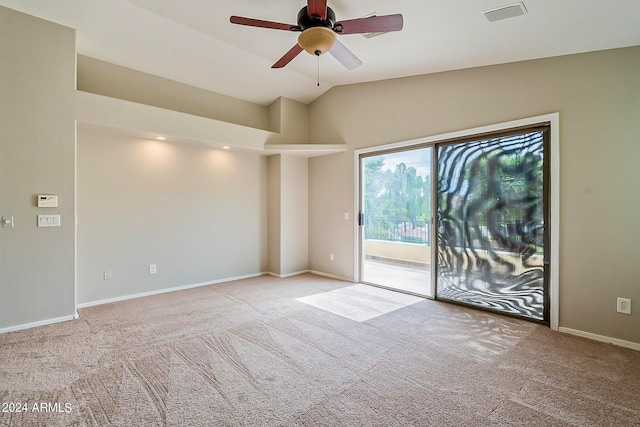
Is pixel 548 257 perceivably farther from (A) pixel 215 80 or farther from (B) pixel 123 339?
(A) pixel 215 80

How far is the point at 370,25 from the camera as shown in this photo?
2.41 m

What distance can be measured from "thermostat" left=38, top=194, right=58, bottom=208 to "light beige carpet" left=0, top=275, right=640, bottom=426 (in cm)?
134

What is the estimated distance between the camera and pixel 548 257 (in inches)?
129

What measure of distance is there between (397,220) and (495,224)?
1.43 m

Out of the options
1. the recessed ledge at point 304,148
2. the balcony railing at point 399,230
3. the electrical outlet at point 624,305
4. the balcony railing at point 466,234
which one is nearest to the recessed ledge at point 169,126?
the recessed ledge at point 304,148

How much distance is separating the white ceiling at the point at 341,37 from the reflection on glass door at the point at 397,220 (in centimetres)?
132

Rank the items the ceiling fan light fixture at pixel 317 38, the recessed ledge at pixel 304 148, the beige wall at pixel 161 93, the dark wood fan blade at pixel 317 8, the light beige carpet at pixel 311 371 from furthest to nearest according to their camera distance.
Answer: the recessed ledge at pixel 304 148
the beige wall at pixel 161 93
the ceiling fan light fixture at pixel 317 38
the dark wood fan blade at pixel 317 8
the light beige carpet at pixel 311 371

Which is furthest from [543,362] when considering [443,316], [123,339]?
[123,339]

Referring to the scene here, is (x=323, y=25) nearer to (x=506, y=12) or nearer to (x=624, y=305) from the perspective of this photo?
(x=506, y=12)

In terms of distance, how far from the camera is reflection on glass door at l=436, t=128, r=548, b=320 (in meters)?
3.39

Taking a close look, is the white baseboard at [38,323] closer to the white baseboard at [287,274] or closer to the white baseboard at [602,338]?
the white baseboard at [287,274]

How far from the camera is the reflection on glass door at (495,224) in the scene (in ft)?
11.1

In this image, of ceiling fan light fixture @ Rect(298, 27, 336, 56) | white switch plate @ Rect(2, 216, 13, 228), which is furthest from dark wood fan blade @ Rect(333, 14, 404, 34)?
Answer: white switch plate @ Rect(2, 216, 13, 228)

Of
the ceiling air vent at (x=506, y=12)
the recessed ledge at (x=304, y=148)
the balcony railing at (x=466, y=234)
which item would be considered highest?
the ceiling air vent at (x=506, y=12)
